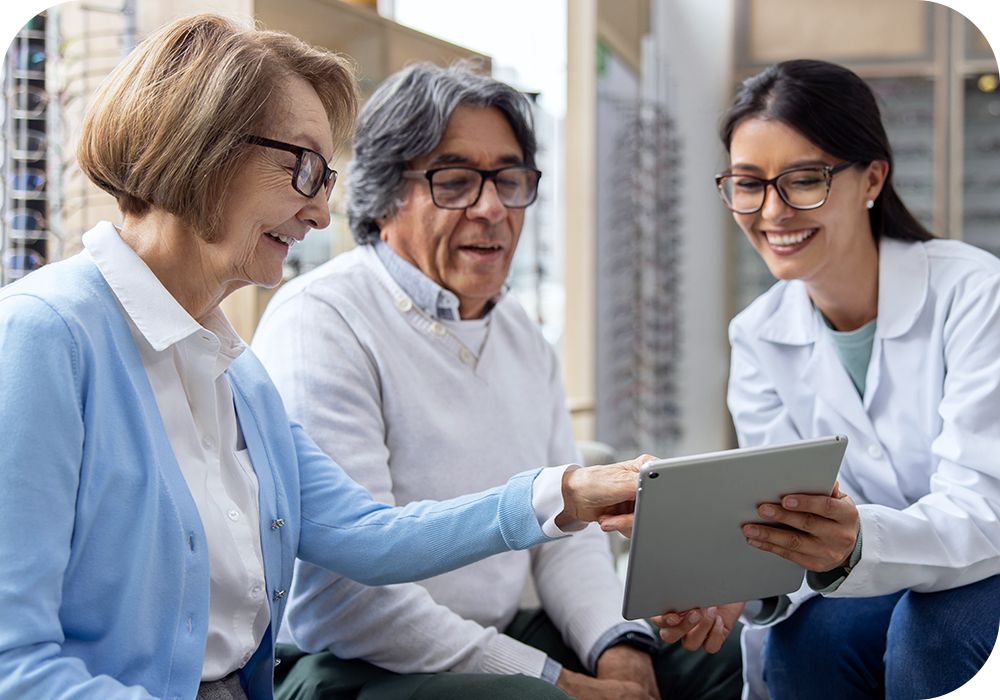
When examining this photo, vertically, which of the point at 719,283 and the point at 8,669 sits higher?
the point at 719,283

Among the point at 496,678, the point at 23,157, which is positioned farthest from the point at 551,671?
the point at 23,157

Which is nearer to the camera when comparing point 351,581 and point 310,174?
point 310,174

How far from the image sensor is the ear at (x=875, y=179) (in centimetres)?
191

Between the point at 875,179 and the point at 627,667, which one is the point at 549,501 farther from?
the point at 875,179

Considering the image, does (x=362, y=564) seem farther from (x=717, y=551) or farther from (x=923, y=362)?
(x=923, y=362)

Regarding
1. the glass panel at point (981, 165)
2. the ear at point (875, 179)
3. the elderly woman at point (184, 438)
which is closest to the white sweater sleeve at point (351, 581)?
the elderly woman at point (184, 438)

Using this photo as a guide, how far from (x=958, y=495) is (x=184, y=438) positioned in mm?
1165

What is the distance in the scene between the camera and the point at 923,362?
1807 millimetres

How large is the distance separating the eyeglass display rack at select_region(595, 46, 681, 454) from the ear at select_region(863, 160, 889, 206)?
2.93 meters

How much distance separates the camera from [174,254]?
3.96ft

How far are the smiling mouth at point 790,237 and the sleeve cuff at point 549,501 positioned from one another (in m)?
0.72

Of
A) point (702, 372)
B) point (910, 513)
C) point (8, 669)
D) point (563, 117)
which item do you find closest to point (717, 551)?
point (910, 513)

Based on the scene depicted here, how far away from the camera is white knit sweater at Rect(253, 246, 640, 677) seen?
5.03ft

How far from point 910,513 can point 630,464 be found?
51 cm
